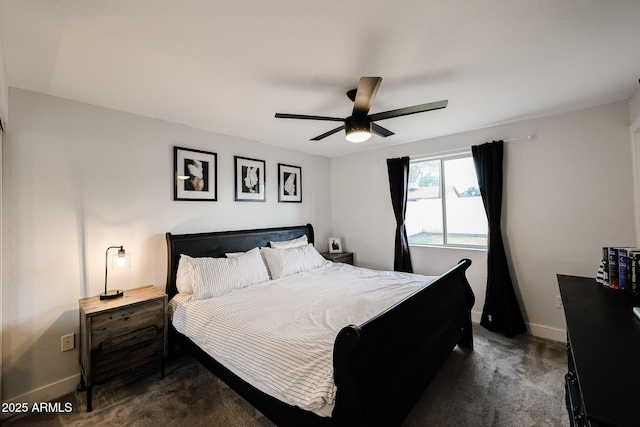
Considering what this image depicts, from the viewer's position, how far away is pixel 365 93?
1780 mm

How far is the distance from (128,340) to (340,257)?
114 inches

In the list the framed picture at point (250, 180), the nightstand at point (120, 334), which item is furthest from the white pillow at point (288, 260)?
the nightstand at point (120, 334)

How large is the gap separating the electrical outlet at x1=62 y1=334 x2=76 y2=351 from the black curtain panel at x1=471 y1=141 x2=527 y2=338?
4.28m

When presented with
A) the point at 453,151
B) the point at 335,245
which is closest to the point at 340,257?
the point at 335,245

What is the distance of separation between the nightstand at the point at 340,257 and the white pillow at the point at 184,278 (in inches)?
84.8

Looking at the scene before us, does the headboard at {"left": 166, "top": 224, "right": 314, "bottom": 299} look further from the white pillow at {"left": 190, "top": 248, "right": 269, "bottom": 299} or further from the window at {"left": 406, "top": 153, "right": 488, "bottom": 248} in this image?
the window at {"left": 406, "top": 153, "right": 488, "bottom": 248}

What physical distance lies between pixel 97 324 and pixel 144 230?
3.15 feet

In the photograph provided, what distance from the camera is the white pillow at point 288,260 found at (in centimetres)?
318

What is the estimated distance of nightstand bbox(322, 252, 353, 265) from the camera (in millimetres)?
4219

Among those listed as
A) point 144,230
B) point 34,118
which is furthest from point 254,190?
point 34,118

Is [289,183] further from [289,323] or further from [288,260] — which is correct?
[289,323]

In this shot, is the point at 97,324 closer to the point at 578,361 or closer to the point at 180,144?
the point at 180,144

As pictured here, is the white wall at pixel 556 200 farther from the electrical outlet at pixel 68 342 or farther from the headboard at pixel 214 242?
the electrical outlet at pixel 68 342

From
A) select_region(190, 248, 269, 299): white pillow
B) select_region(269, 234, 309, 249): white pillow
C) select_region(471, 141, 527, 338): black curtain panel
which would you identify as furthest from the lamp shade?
select_region(471, 141, 527, 338): black curtain panel
